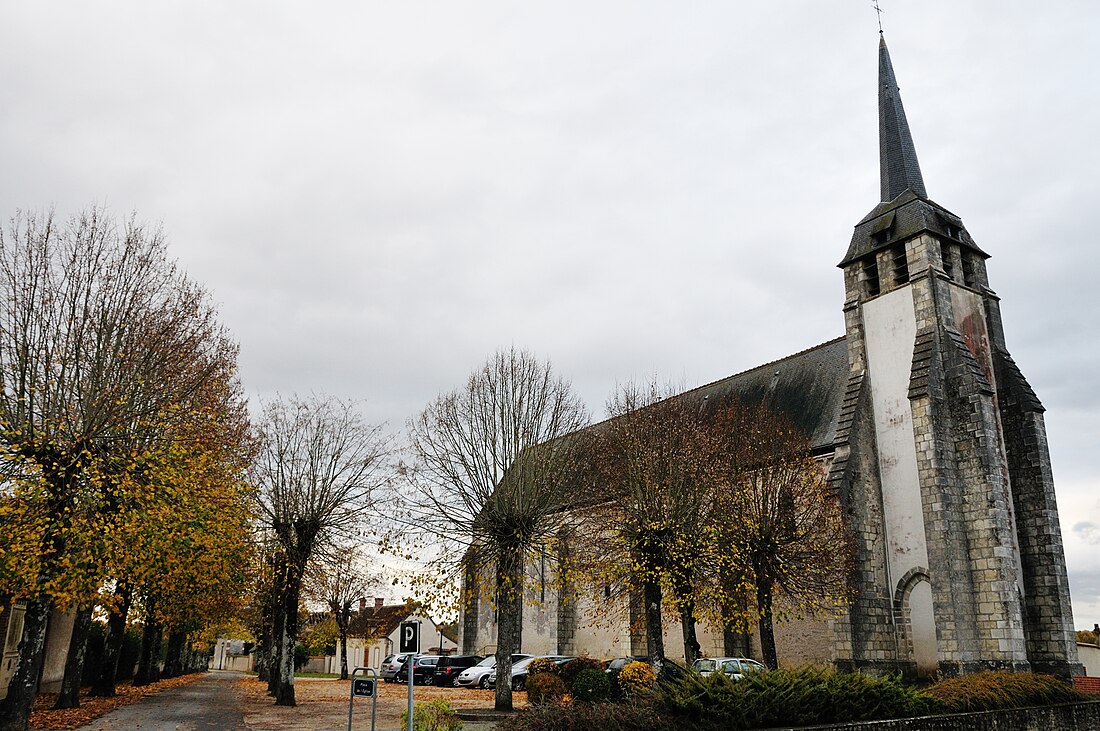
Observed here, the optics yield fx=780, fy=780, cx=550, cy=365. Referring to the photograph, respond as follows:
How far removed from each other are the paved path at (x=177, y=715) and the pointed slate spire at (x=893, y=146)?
2743 cm

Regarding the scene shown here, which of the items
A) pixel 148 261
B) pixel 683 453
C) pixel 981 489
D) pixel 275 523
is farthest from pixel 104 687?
pixel 981 489

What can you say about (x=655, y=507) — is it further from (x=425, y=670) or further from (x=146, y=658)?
(x=146, y=658)

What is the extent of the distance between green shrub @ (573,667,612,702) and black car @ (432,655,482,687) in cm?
1378

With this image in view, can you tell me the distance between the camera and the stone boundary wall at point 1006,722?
10.4 meters

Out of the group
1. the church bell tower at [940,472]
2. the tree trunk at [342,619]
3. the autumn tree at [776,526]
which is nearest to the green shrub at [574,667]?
the autumn tree at [776,526]

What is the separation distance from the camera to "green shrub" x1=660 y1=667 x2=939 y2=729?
33.1 feet

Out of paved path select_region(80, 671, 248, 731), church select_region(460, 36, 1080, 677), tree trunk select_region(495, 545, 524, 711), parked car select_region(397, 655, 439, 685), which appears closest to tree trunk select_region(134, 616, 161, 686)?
paved path select_region(80, 671, 248, 731)

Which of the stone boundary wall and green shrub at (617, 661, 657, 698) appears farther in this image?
green shrub at (617, 661, 657, 698)

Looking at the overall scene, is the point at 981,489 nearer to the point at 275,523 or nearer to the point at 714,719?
the point at 714,719

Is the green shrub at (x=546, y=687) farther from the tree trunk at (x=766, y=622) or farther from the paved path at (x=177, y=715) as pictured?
the tree trunk at (x=766, y=622)

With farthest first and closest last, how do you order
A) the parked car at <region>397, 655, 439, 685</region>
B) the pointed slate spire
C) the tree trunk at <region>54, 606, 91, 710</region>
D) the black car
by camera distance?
the parked car at <region>397, 655, 439, 685</region> → the black car → the pointed slate spire → the tree trunk at <region>54, 606, 91, 710</region>

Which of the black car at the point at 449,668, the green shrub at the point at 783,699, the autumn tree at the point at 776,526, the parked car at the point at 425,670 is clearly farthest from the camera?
the parked car at the point at 425,670

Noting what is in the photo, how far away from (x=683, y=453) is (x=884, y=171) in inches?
614

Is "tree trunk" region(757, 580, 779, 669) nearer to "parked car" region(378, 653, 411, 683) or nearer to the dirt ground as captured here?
the dirt ground
